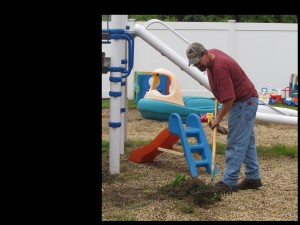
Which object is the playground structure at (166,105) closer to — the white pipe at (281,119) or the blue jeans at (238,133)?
the white pipe at (281,119)

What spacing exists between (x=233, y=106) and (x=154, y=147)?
150 centimetres

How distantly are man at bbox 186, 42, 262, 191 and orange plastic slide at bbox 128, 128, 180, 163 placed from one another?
3.71 feet

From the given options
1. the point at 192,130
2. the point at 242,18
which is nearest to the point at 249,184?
the point at 192,130

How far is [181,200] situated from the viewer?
16.8 ft

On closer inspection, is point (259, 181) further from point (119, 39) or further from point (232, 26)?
point (232, 26)

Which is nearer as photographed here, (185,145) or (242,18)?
(185,145)

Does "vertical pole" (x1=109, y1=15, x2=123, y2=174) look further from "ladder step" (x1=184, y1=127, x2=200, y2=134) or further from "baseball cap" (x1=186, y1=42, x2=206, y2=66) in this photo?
"baseball cap" (x1=186, y1=42, x2=206, y2=66)

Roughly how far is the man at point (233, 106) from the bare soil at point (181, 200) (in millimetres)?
175

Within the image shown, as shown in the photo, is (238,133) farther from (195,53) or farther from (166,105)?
(166,105)

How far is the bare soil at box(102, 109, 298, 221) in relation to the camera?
473 centimetres

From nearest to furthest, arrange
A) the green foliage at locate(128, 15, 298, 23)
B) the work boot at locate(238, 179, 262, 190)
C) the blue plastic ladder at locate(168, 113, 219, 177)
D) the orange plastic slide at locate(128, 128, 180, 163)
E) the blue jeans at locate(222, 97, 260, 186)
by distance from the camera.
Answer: the blue jeans at locate(222, 97, 260, 186)
the work boot at locate(238, 179, 262, 190)
the blue plastic ladder at locate(168, 113, 219, 177)
the orange plastic slide at locate(128, 128, 180, 163)
the green foliage at locate(128, 15, 298, 23)

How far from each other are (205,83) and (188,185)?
1.80 meters

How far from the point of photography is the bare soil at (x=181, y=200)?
4727 mm

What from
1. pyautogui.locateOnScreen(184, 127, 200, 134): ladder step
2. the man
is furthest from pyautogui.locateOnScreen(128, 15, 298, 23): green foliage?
the man
